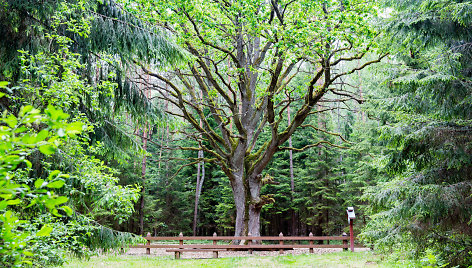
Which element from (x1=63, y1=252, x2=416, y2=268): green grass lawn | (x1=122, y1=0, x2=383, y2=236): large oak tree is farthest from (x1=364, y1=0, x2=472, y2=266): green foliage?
(x1=63, y1=252, x2=416, y2=268): green grass lawn

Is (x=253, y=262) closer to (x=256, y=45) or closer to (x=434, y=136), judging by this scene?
(x=434, y=136)

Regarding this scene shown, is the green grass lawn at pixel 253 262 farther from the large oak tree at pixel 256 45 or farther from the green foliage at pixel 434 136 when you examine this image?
the green foliage at pixel 434 136

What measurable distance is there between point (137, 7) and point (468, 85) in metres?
7.94

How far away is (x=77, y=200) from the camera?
4.91 m

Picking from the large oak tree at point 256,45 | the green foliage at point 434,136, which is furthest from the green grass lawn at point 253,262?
the green foliage at point 434,136

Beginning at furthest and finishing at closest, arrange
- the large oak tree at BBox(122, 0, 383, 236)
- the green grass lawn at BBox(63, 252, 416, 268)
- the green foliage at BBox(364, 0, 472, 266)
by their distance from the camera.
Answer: the green grass lawn at BBox(63, 252, 416, 268)
the large oak tree at BBox(122, 0, 383, 236)
the green foliage at BBox(364, 0, 472, 266)

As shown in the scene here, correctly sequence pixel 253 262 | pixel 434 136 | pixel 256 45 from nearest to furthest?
pixel 434 136 → pixel 253 262 → pixel 256 45

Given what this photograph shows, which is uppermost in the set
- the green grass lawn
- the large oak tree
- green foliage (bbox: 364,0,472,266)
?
the large oak tree

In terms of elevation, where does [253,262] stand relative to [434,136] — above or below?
below

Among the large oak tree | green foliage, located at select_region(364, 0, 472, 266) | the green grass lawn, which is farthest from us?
the green grass lawn

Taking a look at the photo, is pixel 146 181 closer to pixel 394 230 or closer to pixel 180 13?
pixel 180 13

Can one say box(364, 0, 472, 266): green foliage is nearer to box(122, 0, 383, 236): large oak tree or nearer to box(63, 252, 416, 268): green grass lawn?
box(122, 0, 383, 236): large oak tree

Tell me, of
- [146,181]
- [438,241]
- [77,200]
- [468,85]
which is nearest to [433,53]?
A: [468,85]

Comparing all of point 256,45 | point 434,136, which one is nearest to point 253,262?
point 434,136
